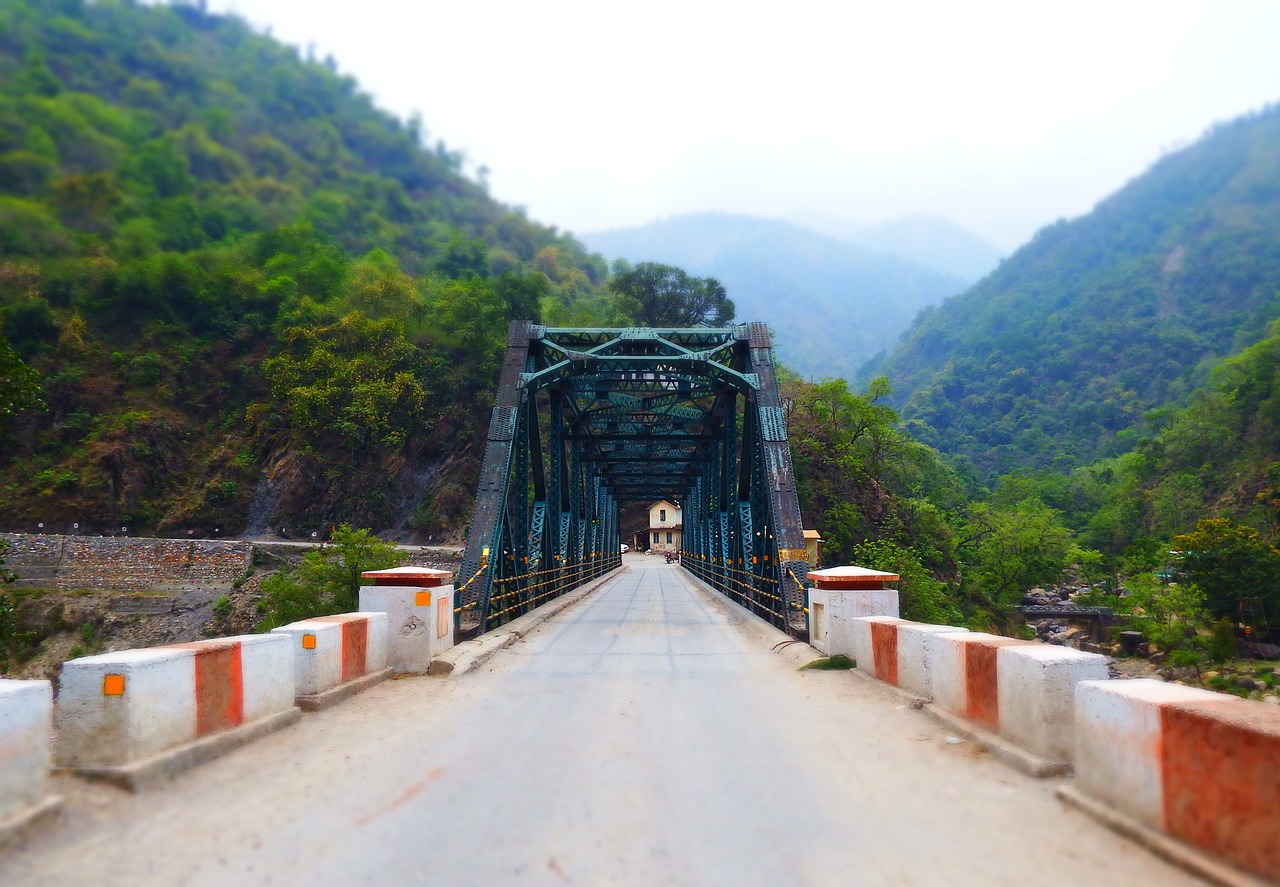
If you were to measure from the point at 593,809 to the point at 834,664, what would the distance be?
463 centimetres

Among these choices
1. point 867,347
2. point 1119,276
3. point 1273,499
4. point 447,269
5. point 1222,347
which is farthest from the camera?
point 867,347

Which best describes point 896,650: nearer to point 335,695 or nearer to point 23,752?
point 335,695

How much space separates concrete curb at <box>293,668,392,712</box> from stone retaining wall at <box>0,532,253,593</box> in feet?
87.0

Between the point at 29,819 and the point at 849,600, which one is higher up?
the point at 849,600

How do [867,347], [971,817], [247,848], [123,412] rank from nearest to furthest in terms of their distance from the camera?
[247,848] < [971,817] < [123,412] < [867,347]

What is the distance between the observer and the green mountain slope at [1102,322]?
270ft

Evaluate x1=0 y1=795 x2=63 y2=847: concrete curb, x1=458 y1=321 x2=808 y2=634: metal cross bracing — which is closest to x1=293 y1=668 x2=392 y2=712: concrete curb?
x1=0 y1=795 x2=63 y2=847: concrete curb

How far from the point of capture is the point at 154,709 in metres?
3.85

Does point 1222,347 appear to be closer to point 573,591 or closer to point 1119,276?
point 1119,276

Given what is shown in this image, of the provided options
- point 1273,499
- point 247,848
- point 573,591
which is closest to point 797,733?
point 247,848

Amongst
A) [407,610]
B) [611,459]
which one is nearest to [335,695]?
[407,610]

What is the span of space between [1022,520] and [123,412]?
152 feet

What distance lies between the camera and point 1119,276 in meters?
106

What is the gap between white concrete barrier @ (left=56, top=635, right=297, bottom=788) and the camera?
3643 mm
